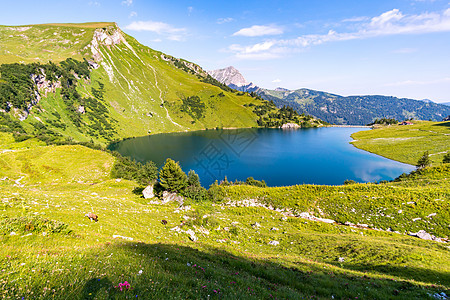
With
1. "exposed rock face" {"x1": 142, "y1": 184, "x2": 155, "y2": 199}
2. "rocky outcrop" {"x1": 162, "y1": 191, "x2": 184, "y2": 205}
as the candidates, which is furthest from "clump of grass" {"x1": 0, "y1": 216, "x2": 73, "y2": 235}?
"exposed rock face" {"x1": 142, "y1": 184, "x2": 155, "y2": 199}

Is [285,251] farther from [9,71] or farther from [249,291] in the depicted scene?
[9,71]

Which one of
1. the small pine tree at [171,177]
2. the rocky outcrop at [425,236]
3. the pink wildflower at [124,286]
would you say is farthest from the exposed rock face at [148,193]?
the rocky outcrop at [425,236]

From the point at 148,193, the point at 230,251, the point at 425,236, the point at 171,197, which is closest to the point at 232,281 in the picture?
the point at 230,251

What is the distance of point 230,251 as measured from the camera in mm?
18219

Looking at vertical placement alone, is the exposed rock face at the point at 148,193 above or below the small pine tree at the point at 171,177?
below

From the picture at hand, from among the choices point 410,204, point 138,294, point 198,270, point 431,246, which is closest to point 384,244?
point 431,246

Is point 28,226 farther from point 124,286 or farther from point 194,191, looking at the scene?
point 194,191

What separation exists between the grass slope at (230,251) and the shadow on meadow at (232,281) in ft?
0.21

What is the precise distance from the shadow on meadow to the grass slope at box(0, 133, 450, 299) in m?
0.06

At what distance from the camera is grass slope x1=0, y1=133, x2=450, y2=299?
23.0 feet

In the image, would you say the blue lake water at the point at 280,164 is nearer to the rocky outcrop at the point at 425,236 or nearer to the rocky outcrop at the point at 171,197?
the rocky outcrop at the point at 171,197

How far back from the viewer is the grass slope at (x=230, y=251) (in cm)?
701

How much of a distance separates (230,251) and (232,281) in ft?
30.2

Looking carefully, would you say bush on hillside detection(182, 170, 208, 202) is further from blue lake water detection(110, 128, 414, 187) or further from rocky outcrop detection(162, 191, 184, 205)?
blue lake water detection(110, 128, 414, 187)
